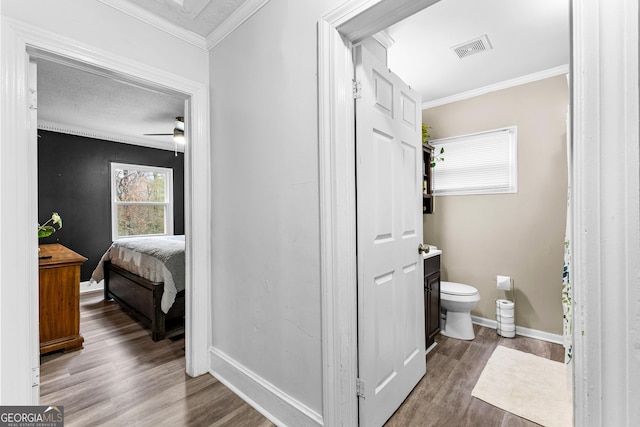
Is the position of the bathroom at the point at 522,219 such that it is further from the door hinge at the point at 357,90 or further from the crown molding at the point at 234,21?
the crown molding at the point at 234,21

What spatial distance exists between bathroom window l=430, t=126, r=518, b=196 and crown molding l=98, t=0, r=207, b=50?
2.66 m

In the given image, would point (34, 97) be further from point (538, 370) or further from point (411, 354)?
point (538, 370)

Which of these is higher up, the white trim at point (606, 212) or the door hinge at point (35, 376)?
the white trim at point (606, 212)

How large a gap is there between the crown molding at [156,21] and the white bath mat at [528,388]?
3127 mm

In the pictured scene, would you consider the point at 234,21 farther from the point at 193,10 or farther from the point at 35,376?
the point at 35,376

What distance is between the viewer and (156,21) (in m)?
1.91

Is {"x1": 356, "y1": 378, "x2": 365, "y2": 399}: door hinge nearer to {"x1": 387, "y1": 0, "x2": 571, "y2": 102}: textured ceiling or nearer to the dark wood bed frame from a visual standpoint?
the dark wood bed frame

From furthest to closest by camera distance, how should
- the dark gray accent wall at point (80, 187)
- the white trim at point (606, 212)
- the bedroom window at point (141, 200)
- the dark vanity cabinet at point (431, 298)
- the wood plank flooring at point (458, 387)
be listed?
the bedroom window at point (141, 200) < the dark gray accent wall at point (80, 187) < the dark vanity cabinet at point (431, 298) < the wood plank flooring at point (458, 387) < the white trim at point (606, 212)

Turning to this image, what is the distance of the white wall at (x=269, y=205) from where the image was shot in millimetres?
1484

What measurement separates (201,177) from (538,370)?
9.52ft

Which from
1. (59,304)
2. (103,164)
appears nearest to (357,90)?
(59,304)

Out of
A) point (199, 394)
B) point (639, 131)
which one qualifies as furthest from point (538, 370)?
point (199, 394)

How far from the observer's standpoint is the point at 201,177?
2.13m

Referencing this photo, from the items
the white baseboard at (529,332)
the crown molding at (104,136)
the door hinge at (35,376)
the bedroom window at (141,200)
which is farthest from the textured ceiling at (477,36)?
the bedroom window at (141,200)
